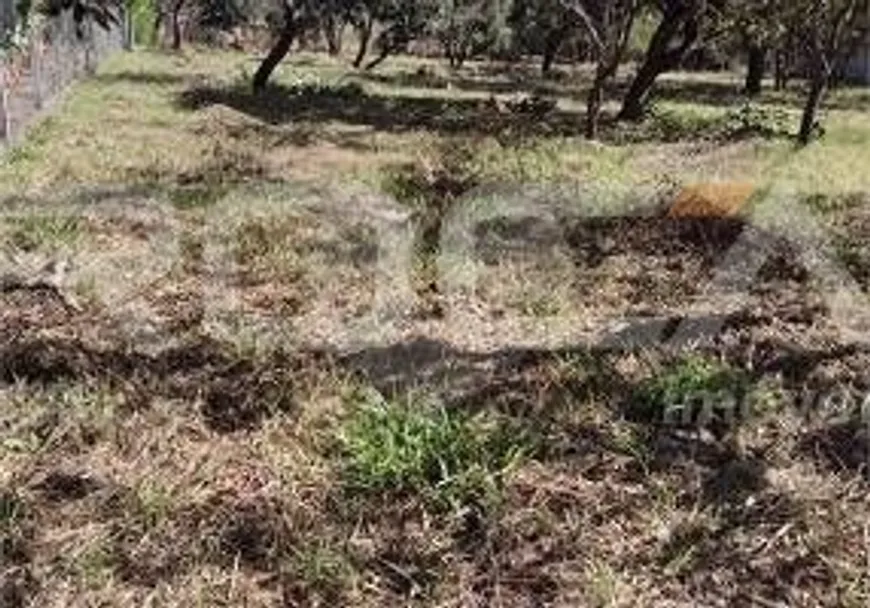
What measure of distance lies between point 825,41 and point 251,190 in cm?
987

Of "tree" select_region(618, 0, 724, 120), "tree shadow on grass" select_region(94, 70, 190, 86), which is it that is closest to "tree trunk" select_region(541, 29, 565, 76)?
"tree shadow on grass" select_region(94, 70, 190, 86)

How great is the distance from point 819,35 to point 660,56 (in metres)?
2.77

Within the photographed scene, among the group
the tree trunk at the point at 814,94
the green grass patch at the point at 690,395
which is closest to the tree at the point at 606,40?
the tree trunk at the point at 814,94

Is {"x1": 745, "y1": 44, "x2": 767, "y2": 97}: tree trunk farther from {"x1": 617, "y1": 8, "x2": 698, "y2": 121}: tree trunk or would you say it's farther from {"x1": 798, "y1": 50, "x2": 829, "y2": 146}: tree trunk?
{"x1": 798, "y1": 50, "x2": 829, "y2": 146}: tree trunk

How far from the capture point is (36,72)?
59.7ft

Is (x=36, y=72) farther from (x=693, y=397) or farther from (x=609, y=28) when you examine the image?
(x=693, y=397)

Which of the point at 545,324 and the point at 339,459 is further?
the point at 545,324

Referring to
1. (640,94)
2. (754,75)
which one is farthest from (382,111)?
(754,75)

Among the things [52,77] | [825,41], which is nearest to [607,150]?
[825,41]

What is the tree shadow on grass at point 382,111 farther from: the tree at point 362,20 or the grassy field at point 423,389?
the tree at point 362,20

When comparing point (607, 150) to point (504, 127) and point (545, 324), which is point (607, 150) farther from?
point (545, 324)

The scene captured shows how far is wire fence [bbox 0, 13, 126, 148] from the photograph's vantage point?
52.6 feet

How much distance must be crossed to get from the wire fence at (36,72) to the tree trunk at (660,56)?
7273mm

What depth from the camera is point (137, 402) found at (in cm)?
693
